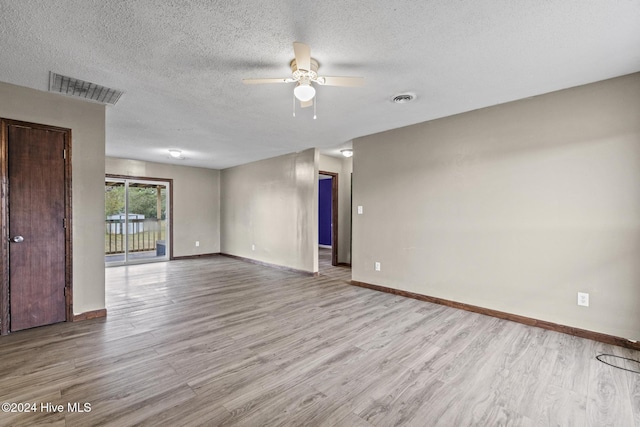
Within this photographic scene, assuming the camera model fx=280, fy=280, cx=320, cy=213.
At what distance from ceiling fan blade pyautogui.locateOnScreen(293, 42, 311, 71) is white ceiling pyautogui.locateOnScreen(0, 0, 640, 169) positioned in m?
0.12

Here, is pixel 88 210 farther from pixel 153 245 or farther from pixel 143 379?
pixel 153 245

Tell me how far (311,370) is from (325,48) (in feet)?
8.10

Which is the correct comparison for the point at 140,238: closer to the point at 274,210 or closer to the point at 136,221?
the point at 136,221

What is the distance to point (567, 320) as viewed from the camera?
2828 millimetres

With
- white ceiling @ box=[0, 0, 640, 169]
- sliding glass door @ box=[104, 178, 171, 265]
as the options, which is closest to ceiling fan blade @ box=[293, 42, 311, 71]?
white ceiling @ box=[0, 0, 640, 169]

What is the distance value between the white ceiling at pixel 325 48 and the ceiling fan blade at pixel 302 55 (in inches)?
4.6

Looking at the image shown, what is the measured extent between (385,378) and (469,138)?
292cm

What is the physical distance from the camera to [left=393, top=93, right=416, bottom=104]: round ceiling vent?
2.98 m

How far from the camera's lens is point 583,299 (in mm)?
2744

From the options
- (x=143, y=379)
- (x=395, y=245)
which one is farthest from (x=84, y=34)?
(x=395, y=245)

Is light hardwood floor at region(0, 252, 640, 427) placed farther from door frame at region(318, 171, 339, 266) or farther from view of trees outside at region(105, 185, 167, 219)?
view of trees outside at region(105, 185, 167, 219)

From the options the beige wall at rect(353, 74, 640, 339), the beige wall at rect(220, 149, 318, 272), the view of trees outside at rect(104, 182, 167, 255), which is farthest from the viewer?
the view of trees outside at rect(104, 182, 167, 255)

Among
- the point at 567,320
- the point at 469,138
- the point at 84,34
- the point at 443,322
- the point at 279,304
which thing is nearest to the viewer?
the point at 84,34

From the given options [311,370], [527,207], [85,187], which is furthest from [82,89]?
[527,207]
